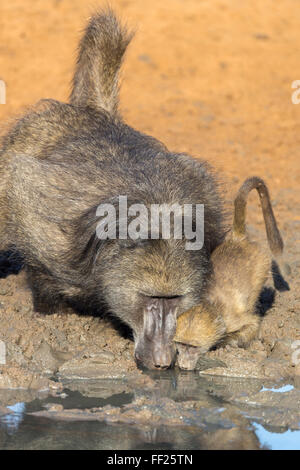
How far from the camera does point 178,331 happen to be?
4770 millimetres

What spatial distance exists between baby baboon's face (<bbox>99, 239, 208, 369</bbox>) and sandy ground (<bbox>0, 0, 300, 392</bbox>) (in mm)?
183

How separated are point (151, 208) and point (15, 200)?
1014 mm

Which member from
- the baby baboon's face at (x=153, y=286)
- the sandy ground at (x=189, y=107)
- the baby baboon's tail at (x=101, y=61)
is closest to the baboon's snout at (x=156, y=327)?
the baby baboon's face at (x=153, y=286)

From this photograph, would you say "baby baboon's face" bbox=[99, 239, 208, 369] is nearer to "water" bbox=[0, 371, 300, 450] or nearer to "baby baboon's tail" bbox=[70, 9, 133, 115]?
"water" bbox=[0, 371, 300, 450]

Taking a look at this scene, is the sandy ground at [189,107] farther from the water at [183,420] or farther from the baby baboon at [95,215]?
the baby baboon at [95,215]

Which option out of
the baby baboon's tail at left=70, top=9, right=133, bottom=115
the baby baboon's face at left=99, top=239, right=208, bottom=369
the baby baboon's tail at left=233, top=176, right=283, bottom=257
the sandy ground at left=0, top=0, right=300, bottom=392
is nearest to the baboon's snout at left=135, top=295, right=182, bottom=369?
the baby baboon's face at left=99, top=239, right=208, bottom=369

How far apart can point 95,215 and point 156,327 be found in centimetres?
71

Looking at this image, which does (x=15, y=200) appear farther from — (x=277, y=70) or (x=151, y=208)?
(x=277, y=70)

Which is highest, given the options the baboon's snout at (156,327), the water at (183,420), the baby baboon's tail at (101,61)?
the baby baboon's tail at (101,61)

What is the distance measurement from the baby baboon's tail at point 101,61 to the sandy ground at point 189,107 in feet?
1.67

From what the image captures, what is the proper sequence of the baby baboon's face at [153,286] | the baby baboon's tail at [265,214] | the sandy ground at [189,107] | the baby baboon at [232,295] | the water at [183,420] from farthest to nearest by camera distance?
the baby baboon's tail at [265,214], the sandy ground at [189,107], the baby baboon at [232,295], the baby baboon's face at [153,286], the water at [183,420]

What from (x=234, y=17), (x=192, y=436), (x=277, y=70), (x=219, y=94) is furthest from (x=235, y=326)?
(x=234, y=17)

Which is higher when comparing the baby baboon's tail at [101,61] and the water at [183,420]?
the baby baboon's tail at [101,61]

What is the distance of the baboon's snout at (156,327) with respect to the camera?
4711mm
